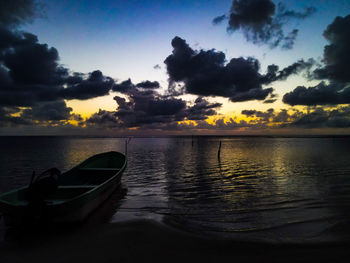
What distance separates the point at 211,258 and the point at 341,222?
6417 millimetres

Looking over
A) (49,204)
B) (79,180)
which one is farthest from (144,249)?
(79,180)

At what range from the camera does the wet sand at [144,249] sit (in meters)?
6.11

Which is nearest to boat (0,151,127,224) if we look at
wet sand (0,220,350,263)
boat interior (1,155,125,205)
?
boat interior (1,155,125,205)

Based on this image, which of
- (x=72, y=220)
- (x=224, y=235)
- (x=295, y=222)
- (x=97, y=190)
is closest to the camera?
(x=224, y=235)

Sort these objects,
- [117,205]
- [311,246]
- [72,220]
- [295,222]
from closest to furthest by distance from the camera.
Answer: [311,246]
[72,220]
[295,222]
[117,205]

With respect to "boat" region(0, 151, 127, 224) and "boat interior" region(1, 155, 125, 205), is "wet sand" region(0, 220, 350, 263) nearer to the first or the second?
"boat" region(0, 151, 127, 224)

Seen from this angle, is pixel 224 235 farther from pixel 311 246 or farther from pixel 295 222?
pixel 295 222

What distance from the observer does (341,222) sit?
28.3 ft

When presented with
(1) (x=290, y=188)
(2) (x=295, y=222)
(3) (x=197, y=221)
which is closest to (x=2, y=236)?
(3) (x=197, y=221)

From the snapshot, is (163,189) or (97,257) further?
(163,189)

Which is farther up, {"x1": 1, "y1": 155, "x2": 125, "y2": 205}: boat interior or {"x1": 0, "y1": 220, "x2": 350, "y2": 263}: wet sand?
{"x1": 1, "y1": 155, "x2": 125, "y2": 205}: boat interior

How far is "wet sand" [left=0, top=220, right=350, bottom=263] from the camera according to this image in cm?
611

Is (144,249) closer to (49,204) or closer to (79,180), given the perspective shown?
(49,204)

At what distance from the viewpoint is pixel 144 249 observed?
262 inches
